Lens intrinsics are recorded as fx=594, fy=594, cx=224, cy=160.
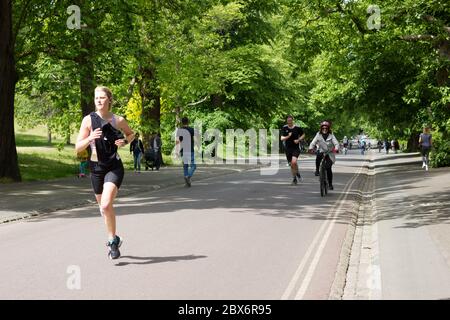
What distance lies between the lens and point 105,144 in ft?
22.5

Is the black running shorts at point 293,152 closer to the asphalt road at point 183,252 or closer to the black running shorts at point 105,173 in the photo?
the asphalt road at point 183,252

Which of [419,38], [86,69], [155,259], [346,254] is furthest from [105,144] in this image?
[86,69]

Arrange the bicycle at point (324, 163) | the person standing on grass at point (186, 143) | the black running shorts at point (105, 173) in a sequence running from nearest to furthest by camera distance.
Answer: the black running shorts at point (105, 173) < the bicycle at point (324, 163) < the person standing on grass at point (186, 143)

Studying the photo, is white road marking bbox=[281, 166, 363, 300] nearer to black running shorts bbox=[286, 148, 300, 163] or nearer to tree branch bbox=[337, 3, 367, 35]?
black running shorts bbox=[286, 148, 300, 163]

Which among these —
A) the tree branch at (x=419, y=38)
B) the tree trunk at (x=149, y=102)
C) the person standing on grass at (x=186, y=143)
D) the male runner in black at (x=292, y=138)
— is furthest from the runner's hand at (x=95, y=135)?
the tree trunk at (x=149, y=102)

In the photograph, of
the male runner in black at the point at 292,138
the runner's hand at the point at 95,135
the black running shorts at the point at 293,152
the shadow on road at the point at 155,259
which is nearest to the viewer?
the runner's hand at the point at 95,135

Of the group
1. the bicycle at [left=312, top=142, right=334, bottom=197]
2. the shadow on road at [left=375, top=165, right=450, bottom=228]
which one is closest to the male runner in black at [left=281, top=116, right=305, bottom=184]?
the bicycle at [left=312, top=142, right=334, bottom=197]

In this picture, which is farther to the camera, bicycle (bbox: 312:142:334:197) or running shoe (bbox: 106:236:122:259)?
bicycle (bbox: 312:142:334:197)

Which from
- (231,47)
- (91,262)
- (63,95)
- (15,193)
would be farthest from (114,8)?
(231,47)

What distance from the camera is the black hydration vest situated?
22.4 feet

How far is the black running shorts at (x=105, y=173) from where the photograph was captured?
22.7ft
